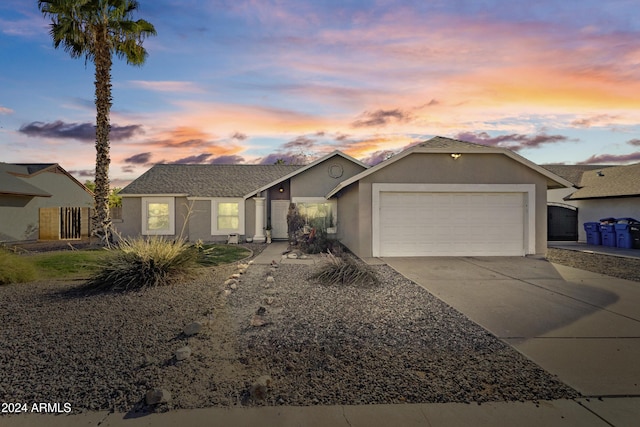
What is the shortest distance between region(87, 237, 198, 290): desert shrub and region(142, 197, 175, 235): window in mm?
11082

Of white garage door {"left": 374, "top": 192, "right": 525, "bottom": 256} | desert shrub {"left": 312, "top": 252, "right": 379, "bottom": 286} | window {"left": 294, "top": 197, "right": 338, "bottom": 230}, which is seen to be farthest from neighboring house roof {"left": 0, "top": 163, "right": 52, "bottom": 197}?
white garage door {"left": 374, "top": 192, "right": 525, "bottom": 256}

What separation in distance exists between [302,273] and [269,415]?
6.61 meters

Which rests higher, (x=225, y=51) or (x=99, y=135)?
(x=225, y=51)

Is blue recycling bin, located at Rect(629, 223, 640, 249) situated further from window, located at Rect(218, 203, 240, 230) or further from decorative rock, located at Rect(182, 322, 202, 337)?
decorative rock, located at Rect(182, 322, 202, 337)

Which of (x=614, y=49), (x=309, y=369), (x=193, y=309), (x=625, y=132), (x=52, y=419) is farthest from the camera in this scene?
(x=625, y=132)

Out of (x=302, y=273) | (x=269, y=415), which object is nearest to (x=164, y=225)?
(x=302, y=273)

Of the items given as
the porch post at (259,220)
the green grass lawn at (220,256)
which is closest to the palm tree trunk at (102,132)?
the green grass lawn at (220,256)

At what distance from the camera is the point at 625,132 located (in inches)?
617

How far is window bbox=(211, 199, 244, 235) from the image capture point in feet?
62.4

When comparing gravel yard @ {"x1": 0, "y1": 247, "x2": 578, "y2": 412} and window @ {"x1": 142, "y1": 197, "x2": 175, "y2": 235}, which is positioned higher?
window @ {"x1": 142, "y1": 197, "x2": 175, "y2": 235}

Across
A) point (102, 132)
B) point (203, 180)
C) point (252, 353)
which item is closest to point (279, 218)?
point (203, 180)

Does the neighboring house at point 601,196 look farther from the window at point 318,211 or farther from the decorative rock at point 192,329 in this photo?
the decorative rock at point 192,329

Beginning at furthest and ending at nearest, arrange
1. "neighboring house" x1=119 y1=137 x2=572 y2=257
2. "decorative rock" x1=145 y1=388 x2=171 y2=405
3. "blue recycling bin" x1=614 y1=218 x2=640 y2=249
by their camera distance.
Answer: "blue recycling bin" x1=614 y1=218 x2=640 y2=249, "neighboring house" x1=119 y1=137 x2=572 y2=257, "decorative rock" x1=145 y1=388 x2=171 y2=405

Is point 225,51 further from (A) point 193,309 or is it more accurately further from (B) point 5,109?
(B) point 5,109
